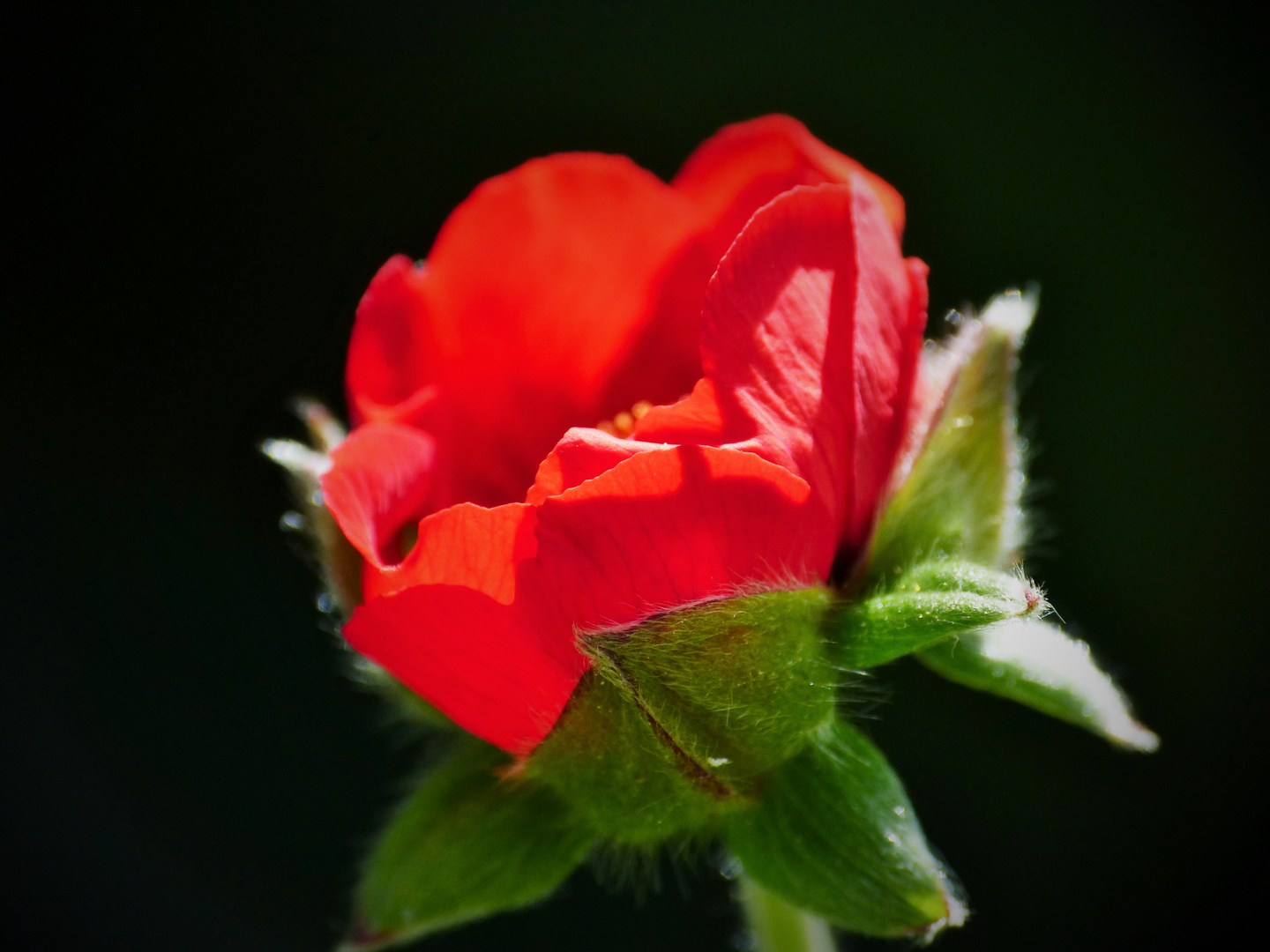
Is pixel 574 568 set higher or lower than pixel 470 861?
higher

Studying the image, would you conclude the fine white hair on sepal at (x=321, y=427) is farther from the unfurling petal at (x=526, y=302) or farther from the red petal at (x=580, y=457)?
the red petal at (x=580, y=457)

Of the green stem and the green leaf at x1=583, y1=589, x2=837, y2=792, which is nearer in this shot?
the green leaf at x1=583, y1=589, x2=837, y2=792

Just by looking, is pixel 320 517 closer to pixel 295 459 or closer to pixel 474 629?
pixel 295 459

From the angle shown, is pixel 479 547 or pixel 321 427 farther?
pixel 321 427

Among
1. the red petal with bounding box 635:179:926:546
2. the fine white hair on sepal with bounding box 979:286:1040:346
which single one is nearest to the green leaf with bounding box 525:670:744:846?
the red petal with bounding box 635:179:926:546

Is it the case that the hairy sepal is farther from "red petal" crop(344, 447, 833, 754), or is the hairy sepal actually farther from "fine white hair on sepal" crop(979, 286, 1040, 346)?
"fine white hair on sepal" crop(979, 286, 1040, 346)

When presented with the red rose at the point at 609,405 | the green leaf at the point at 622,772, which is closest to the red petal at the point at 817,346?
the red rose at the point at 609,405

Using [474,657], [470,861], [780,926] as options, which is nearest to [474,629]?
[474,657]
